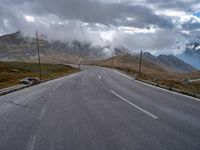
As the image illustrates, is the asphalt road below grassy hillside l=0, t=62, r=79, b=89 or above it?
above

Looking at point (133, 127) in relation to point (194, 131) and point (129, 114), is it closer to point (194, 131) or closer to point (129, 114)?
point (194, 131)

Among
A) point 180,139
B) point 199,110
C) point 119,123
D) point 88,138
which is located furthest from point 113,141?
point 199,110

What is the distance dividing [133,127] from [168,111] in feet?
11.6

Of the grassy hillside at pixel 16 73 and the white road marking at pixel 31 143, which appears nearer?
the white road marking at pixel 31 143

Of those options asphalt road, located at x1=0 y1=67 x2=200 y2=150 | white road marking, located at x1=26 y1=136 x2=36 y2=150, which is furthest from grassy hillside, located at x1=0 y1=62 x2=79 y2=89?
white road marking, located at x1=26 y1=136 x2=36 y2=150

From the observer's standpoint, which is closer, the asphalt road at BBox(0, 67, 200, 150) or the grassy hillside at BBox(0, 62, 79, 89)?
the asphalt road at BBox(0, 67, 200, 150)

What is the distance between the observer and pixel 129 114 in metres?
10.9

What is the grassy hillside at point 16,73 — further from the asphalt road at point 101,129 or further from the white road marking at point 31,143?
the white road marking at point 31,143

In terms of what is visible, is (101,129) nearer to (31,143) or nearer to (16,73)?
(31,143)

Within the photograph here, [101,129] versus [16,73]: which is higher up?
[101,129]

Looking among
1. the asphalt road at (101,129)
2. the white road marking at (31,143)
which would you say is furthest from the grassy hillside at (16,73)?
the white road marking at (31,143)

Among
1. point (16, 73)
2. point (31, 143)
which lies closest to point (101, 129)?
point (31, 143)

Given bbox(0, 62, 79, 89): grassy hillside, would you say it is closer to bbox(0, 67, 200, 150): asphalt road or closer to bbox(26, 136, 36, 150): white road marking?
bbox(0, 67, 200, 150): asphalt road

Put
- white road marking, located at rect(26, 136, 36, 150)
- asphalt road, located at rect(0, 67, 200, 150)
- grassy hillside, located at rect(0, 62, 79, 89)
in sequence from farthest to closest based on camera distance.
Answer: grassy hillside, located at rect(0, 62, 79, 89), asphalt road, located at rect(0, 67, 200, 150), white road marking, located at rect(26, 136, 36, 150)
